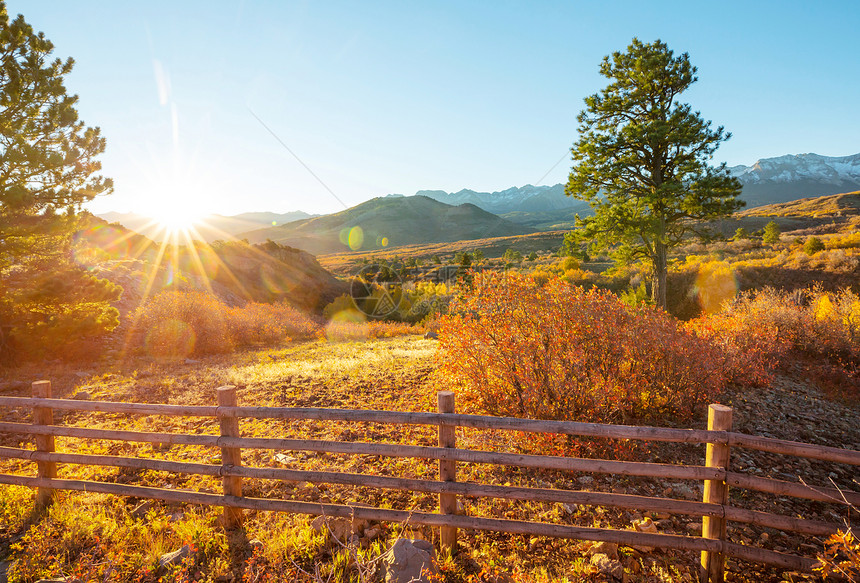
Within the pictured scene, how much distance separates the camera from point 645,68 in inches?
726

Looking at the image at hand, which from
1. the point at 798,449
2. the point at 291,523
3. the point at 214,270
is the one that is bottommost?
the point at 291,523

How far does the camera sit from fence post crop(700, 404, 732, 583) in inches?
136

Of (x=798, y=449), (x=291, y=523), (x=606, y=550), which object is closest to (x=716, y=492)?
(x=798, y=449)

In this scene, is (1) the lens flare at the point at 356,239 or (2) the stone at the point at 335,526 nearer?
(2) the stone at the point at 335,526

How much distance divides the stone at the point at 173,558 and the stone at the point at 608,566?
3765 millimetres

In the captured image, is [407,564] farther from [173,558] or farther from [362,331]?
[362,331]

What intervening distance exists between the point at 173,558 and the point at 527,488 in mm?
3337

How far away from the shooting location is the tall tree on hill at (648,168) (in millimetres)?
17812

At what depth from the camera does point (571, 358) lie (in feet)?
20.2

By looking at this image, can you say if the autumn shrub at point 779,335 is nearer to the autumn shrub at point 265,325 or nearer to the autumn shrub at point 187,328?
the autumn shrub at point 187,328

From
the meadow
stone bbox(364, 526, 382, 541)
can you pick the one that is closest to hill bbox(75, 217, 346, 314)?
the meadow

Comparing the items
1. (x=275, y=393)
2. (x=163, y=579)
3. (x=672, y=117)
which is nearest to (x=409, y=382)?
(x=275, y=393)

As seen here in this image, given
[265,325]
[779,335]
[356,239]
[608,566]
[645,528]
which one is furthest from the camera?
[356,239]

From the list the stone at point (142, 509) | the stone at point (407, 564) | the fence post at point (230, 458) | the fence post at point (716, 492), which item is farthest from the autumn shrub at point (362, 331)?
Result: the fence post at point (716, 492)
